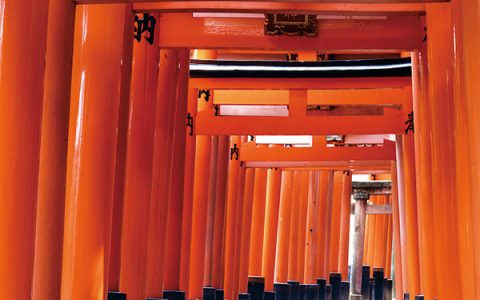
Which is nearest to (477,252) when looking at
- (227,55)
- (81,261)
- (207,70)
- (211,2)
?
Result: (81,261)

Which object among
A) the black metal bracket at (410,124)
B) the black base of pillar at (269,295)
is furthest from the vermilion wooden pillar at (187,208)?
the black base of pillar at (269,295)

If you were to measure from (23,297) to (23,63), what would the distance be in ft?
3.75

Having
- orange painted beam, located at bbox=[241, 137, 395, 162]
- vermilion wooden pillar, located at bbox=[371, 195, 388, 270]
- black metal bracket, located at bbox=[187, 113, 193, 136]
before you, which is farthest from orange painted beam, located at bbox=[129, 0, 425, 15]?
vermilion wooden pillar, located at bbox=[371, 195, 388, 270]

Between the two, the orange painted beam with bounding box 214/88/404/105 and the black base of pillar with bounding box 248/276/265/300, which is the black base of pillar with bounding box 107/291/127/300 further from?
the black base of pillar with bounding box 248/276/265/300

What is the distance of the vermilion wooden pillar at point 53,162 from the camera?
4.71 metres

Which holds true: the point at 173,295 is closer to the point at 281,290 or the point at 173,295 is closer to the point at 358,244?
the point at 281,290

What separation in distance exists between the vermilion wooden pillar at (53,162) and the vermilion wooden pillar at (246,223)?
12.1 metres

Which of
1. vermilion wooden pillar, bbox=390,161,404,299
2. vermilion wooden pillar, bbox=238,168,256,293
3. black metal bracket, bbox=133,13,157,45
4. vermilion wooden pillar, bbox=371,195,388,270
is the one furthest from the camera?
vermilion wooden pillar, bbox=371,195,388,270

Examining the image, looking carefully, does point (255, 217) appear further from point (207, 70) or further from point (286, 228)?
point (207, 70)

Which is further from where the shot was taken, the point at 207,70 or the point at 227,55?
the point at 227,55

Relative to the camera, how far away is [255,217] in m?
17.7

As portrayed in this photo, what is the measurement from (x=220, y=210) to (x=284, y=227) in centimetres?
637

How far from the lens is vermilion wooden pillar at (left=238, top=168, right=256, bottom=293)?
17.0 m

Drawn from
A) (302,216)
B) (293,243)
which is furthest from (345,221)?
(293,243)
